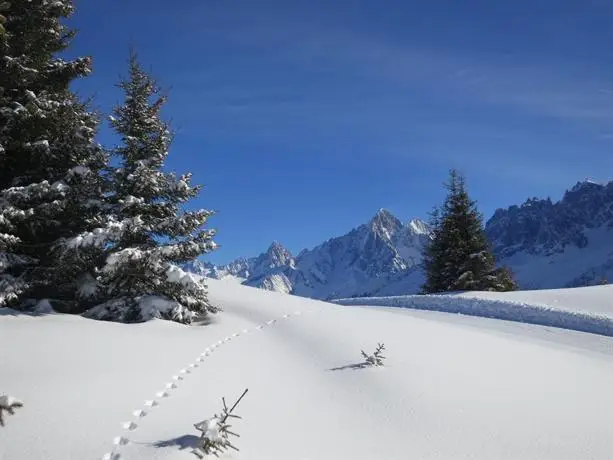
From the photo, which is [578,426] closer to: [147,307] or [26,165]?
[147,307]

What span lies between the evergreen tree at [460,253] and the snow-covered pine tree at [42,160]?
24.0 m

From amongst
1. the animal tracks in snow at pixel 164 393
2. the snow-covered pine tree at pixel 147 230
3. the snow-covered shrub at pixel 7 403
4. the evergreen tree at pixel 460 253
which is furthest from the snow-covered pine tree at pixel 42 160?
the evergreen tree at pixel 460 253

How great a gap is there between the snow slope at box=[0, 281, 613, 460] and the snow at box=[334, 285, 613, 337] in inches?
142

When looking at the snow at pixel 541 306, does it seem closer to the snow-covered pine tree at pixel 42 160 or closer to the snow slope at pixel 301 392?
the snow slope at pixel 301 392

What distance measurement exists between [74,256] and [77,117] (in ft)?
14.8

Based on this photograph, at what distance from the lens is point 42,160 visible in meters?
14.9

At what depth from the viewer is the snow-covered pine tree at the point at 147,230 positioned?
1494cm

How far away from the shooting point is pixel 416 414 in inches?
346

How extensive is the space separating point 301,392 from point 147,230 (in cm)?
850

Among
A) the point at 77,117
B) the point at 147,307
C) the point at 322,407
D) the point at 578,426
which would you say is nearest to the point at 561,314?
the point at 578,426

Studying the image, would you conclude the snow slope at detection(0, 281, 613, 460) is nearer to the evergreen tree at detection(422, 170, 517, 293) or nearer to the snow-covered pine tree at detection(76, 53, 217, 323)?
the snow-covered pine tree at detection(76, 53, 217, 323)

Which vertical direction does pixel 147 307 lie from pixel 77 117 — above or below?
below

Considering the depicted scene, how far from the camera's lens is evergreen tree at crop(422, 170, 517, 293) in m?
32.0

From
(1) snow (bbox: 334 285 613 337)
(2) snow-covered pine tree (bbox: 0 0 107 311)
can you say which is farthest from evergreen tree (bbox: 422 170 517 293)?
(2) snow-covered pine tree (bbox: 0 0 107 311)
